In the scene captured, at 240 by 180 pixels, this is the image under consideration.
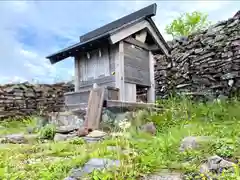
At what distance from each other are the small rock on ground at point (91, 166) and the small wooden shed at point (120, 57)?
12.1 ft

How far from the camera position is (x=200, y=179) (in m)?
2.36

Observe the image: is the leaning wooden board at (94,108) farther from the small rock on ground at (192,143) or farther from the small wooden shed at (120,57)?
the small rock on ground at (192,143)

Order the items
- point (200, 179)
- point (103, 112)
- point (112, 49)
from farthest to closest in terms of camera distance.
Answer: point (112, 49) < point (103, 112) < point (200, 179)

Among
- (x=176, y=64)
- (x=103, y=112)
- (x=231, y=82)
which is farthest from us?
(x=176, y=64)

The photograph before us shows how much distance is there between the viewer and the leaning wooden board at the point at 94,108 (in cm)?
588

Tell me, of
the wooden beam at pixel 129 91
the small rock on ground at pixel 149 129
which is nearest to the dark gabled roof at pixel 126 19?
the wooden beam at pixel 129 91

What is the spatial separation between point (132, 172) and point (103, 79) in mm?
4932

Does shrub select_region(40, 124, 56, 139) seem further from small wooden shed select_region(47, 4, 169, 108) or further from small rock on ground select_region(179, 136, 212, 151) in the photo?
small rock on ground select_region(179, 136, 212, 151)

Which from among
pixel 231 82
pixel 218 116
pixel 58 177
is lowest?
pixel 58 177

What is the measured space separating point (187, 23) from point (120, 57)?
43.4ft

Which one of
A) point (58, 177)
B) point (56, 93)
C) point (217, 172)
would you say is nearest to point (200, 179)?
point (217, 172)

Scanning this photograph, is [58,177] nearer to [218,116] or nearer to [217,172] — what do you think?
[217,172]

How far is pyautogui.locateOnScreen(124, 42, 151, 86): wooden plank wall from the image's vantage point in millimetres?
7064

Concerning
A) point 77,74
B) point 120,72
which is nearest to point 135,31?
point 120,72
